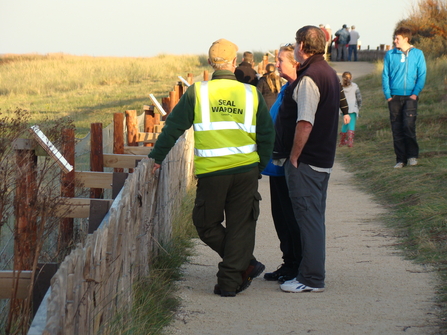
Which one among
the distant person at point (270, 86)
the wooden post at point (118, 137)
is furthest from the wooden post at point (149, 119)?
the wooden post at point (118, 137)

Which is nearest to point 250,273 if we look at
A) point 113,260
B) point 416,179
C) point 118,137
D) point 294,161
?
point 294,161

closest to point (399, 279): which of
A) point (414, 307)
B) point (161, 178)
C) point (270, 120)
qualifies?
point (414, 307)

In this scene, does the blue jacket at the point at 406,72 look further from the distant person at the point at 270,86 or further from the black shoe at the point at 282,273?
the black shoe at the point at 282,273

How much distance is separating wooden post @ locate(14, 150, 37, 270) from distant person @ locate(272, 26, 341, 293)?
5.91ft

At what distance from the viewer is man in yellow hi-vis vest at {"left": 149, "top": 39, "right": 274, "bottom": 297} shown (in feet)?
16.4

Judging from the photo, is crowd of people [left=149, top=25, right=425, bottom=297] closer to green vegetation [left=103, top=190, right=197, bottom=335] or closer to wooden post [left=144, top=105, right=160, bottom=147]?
green vegetation [left=103, top=190, right=197, bottom=335]

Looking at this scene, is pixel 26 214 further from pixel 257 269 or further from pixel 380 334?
pixel 380 334

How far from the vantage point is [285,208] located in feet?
18.4

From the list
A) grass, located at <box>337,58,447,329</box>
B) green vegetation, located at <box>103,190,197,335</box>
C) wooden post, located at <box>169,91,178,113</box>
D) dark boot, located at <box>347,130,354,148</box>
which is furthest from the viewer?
dark boot, located at <box>347,130,354,148</box>

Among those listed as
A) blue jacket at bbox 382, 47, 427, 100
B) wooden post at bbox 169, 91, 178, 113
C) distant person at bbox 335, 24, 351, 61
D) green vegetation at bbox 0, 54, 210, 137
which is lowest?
green vegetation at bbox 0, 54, 210, 137

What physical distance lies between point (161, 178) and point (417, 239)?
2.44 metres

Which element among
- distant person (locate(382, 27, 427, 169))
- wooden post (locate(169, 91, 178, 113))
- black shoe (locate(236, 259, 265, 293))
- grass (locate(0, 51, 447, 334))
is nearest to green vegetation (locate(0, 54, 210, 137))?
grass (locate(0, 51, 447, 334))

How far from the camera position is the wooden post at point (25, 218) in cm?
435

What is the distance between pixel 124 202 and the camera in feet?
13.6
